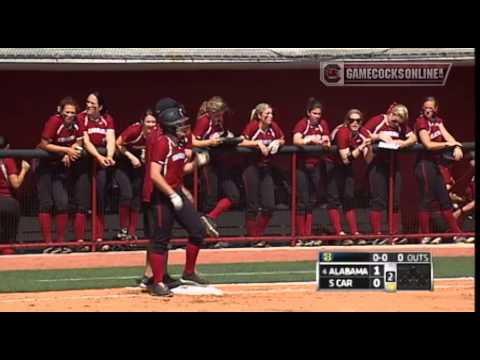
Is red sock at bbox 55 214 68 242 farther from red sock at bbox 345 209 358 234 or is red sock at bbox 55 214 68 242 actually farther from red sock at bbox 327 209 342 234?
red sock at bbox 345 209 358 234

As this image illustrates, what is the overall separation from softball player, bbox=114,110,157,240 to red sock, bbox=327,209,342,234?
5.95 ft

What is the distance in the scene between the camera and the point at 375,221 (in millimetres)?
15047

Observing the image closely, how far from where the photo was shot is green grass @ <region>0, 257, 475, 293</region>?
1320 centimetres

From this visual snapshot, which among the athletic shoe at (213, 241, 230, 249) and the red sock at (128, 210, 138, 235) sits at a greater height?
the red sock at (128, 210, 138, 235)

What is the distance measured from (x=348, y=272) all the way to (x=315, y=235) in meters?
2.37

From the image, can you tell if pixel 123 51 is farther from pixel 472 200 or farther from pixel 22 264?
pixel 472 200

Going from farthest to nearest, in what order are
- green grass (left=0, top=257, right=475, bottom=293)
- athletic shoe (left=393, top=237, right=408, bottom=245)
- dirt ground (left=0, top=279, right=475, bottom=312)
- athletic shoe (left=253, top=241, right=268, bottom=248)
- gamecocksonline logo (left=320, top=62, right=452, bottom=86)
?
athletic shoe (left=393, top=237, right=408, bottom=245) → athletic shoe (left=253, top=241, right=268, bottom=248) → gamecocksonline logo (left=320, top=62, right=452, bottom=86) → green grass (left=0, top=257, right=475, bottom=293) → dirt ground (left=0, top=279, right=475, bottom=312)

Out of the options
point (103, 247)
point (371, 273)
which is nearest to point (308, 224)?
point (103, 247)

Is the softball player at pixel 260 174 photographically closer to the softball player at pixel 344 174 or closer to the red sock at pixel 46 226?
the softball player at pixel 344 174

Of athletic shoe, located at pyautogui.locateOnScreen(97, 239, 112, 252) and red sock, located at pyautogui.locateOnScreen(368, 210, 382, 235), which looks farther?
red sock, located at pyautogui.locateOnScreen(368, 210, 382, 235)

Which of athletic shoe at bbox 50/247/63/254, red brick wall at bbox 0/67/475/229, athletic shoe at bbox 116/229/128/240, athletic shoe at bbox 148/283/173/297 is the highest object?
red brick wall at bbox 0/67/475/229

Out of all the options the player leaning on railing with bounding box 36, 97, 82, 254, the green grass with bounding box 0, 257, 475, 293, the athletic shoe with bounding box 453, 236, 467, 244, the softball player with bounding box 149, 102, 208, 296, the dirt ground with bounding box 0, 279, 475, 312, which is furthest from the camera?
the athletic shoe with bounding box 453, 236, 467, 244

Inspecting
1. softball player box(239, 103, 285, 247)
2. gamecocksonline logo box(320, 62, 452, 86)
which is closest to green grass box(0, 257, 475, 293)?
softball player box(239, 103, 285, 247)

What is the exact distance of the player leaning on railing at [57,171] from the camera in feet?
46.8
